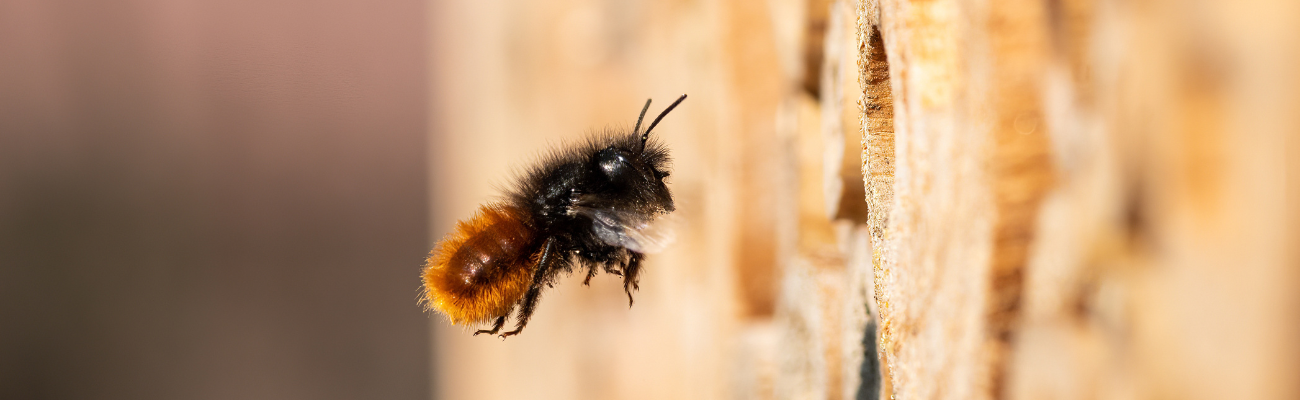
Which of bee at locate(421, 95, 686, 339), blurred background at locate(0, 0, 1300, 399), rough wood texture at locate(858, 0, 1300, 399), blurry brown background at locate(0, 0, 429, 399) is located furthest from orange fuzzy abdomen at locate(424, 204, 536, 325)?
blurry brown background at locate(0, 0, 429, 399)

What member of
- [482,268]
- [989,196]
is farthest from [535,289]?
[989,196]

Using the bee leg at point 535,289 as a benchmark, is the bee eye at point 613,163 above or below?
above

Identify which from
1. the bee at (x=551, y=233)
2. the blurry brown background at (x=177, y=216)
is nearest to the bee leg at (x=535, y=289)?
the bee at (x=551, y=233)

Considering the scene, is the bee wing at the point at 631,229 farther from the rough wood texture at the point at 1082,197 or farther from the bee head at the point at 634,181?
the rough wood texture at the point at 1082,197

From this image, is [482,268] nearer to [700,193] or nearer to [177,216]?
[700,193]

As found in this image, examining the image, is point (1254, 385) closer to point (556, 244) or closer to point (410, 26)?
point (556, 244)

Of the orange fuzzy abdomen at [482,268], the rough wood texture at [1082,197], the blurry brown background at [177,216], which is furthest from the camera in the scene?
the blurry brown background at [177,216]

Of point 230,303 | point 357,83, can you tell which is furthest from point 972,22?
point 230,303
